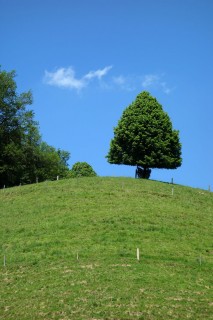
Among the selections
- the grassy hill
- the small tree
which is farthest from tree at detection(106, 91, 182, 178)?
the small tree

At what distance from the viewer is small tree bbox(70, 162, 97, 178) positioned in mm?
128000

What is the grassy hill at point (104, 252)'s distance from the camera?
26922mm

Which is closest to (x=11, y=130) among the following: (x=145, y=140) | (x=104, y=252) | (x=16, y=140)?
(x=16, y=140)

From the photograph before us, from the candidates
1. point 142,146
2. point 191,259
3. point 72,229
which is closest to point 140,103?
point 142,146

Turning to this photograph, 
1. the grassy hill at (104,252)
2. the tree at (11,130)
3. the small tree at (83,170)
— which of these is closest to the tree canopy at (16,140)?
the tree at (11,130)

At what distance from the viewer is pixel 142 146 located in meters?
73.0

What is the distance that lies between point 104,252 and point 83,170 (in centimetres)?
9139

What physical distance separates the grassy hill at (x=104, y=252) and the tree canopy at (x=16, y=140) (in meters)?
13.5

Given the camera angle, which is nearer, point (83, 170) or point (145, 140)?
point (145, 140)

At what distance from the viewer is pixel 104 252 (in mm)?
37594

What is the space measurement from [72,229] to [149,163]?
103ft

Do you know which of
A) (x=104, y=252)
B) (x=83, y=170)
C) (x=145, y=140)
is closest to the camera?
(x=104, y=252)

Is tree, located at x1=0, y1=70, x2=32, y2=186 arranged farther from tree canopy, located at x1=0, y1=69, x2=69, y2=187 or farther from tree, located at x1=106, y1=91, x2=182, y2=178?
tree, located at x1=106, y1=91, x2=182, y2=178

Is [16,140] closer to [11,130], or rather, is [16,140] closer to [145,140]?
[11,130]
